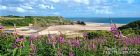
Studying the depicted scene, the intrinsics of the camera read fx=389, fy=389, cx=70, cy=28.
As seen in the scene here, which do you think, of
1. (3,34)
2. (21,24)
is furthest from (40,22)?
(3,34)

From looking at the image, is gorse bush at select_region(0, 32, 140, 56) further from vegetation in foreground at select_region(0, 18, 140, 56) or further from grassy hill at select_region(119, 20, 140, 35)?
grassy hill at select_region(119, 20, 140, 35)

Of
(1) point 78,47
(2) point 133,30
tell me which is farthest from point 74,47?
(2) point 133,30

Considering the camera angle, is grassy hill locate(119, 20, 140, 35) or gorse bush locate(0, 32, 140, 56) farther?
grassy hill locate(119, 20, 140, 35)

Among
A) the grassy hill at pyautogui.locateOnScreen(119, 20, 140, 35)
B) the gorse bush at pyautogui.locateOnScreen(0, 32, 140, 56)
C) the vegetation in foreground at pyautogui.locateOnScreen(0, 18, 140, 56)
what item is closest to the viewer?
the vegetation in foreground at pyautogui.locateOnScreen(0, 18, 140, 56)

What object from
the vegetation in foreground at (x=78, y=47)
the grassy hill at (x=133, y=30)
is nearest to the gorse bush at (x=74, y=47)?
the vegetation in foreground at (x=78, y=47)

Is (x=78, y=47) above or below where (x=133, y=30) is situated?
above

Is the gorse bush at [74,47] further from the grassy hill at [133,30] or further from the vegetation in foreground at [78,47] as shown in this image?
the grassy hill at [133,30]

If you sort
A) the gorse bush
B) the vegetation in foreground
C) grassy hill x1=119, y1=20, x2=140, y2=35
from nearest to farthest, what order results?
the vegetation in foreground → the gorse bush → grassy hill x1=119, y1=20, x2=140, y2=35

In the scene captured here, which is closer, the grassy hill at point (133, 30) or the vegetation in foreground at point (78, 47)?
the vegetation in foreground at point (78, 47)

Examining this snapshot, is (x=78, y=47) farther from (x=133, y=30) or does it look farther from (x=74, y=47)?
(x=133, y=30)

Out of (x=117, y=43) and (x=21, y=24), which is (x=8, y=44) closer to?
(x=117, y=43)

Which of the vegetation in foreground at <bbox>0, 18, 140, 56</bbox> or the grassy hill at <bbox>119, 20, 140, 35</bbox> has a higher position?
the vegetation in foreground at <bbox>0, 18, 140, 56</bbox>


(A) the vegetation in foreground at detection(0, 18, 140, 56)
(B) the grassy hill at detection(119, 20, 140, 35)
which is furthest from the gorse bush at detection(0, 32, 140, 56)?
(B) the grassy hill at detection(119, 20, 140, 35)

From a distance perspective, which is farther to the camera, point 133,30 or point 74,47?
point 133,30
